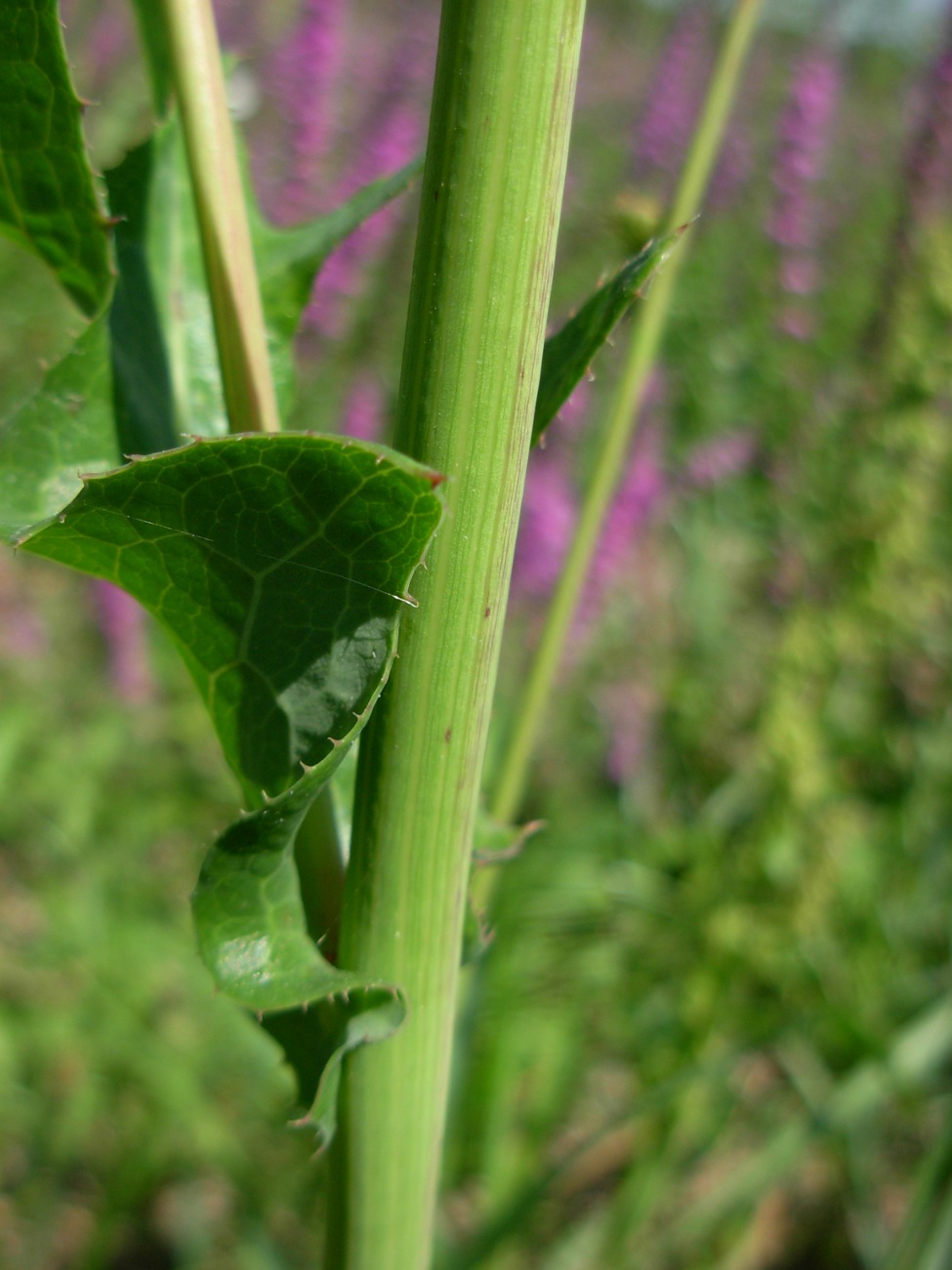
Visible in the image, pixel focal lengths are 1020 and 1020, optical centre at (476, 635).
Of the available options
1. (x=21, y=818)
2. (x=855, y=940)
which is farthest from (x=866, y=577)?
(x=21, y=818)

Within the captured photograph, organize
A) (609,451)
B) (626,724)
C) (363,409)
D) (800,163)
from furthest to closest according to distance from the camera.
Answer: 1. (800,163)
2. (626,724)
3. (363,409)
4. (609,451)

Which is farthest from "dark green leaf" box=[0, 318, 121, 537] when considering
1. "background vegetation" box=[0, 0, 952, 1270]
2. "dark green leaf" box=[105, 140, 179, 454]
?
"background vegetation" box=[0, 0, 952, 1270]

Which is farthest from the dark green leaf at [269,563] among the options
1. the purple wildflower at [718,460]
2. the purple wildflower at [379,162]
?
the purple wildflower at [718,460]

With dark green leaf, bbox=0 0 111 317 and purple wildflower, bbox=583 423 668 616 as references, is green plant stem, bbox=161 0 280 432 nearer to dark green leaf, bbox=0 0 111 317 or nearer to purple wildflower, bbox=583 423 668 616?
dark green leaf, bbox=0 0 111 317

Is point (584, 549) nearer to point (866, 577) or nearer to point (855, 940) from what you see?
point (866, 577)

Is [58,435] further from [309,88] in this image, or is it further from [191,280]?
[309,88]

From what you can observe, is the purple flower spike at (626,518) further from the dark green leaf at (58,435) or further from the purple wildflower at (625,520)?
the dark green leaf at (58,435)

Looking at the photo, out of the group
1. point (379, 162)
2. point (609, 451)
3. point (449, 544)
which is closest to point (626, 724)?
point (379, 162)

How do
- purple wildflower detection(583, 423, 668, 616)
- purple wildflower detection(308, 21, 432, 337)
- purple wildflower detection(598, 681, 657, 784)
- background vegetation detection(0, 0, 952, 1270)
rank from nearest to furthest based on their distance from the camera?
background vegetation detection(0, 0, 952, 1270) → purple wildflower detection(583, 423, 668, 616) → purple wildflower detection(598, 681, 657, 784) → purple wildflower detection(308, 21, 432, 337)
